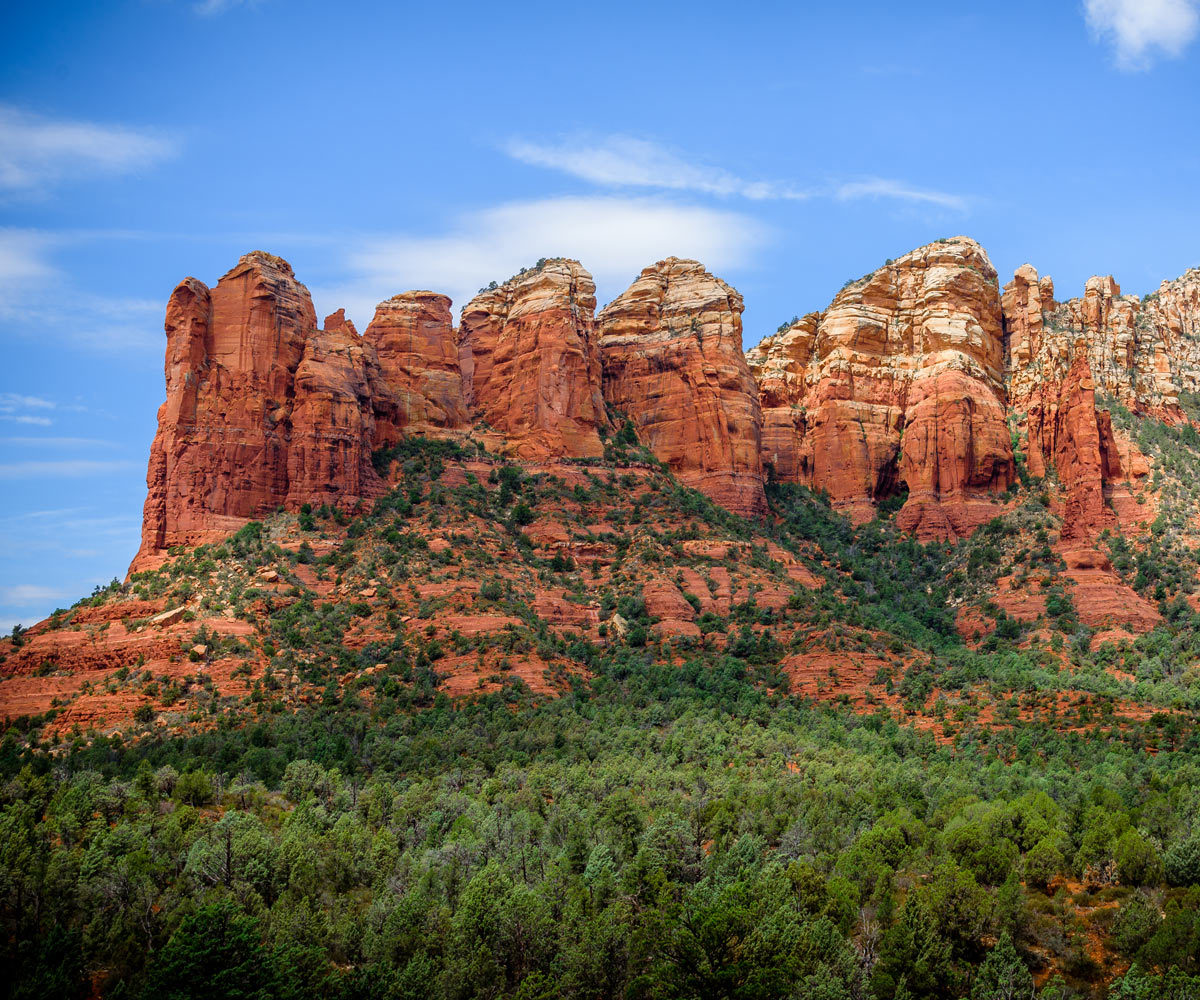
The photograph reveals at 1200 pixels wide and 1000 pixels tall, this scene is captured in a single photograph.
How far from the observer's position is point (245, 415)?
3885 inches

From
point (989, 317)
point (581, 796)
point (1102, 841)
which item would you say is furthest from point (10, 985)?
point (989, 317)

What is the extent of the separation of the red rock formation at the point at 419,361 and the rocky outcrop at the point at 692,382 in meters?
17.0

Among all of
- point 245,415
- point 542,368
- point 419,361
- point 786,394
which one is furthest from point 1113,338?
point 245,415

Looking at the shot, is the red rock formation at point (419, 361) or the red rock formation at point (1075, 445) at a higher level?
the red rock formation at point (419, 361)

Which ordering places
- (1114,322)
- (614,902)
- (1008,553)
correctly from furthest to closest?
1. (1114,322)
2. (1008,553)
3. (614,902)

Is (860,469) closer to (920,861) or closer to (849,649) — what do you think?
(849,649)

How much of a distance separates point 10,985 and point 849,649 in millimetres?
58498

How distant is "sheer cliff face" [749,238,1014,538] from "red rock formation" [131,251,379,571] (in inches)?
1950

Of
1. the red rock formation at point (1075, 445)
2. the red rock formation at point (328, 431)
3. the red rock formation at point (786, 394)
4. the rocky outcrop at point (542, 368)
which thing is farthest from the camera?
the red rock formation at point (786, 394)

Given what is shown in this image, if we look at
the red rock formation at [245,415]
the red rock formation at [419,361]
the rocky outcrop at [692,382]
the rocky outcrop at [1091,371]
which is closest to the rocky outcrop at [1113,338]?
the rocky outcrop at [1091,371]

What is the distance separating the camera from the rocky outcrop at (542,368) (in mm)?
116750

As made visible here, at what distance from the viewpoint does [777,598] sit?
10288 centimetres

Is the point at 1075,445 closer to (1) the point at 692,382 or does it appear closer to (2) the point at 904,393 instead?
(2) the point at 904,393

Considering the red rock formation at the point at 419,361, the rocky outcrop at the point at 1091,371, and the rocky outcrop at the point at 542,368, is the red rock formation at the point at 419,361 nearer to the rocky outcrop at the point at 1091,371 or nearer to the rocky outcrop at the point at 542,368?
the rocky outcrop at the point at 542,368
